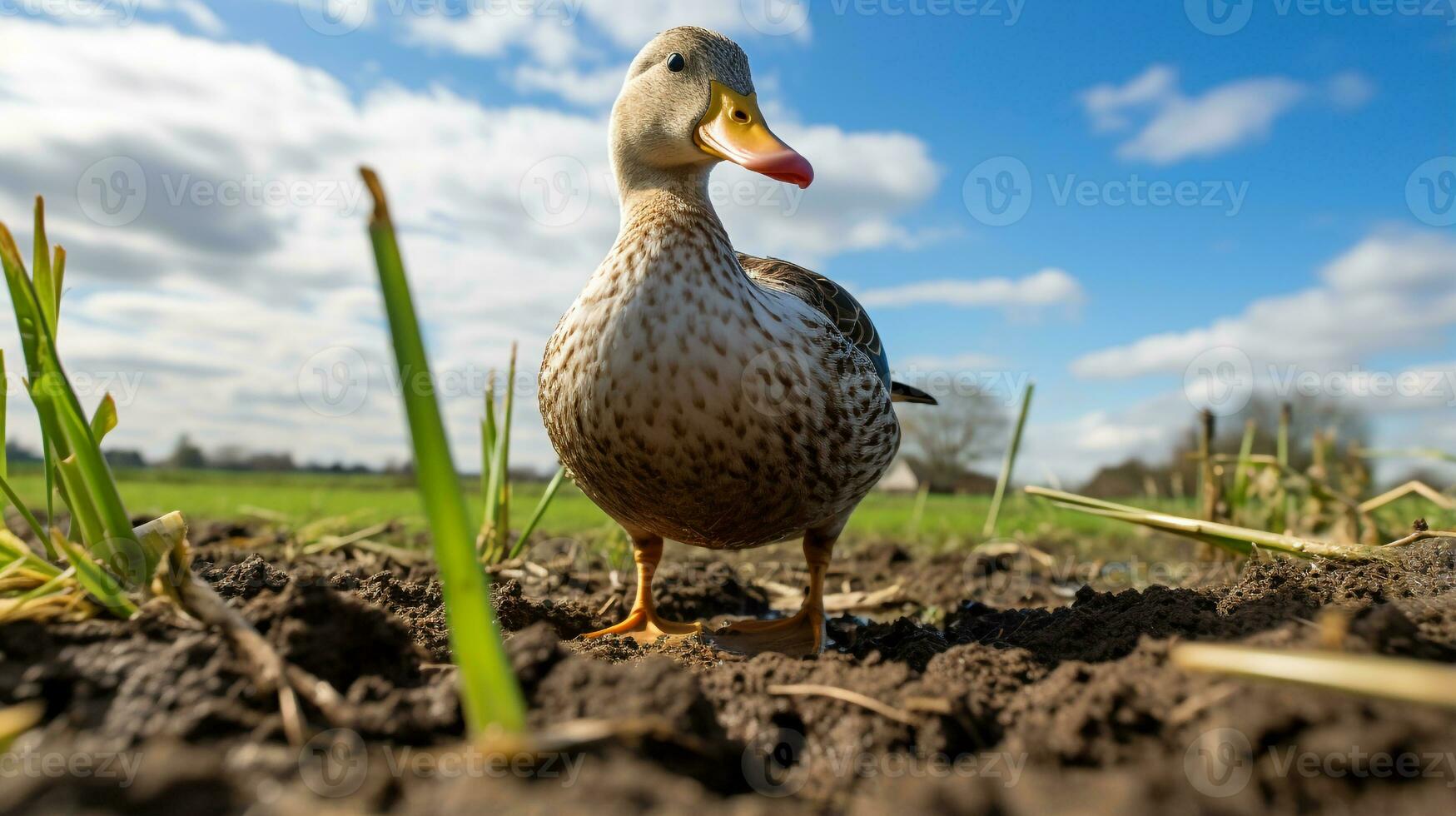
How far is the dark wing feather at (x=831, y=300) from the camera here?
3207 mm

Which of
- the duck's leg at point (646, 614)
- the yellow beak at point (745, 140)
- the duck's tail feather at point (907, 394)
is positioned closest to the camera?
the yellow beak at point (745, 140)

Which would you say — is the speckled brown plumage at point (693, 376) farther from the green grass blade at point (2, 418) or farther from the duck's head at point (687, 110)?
the green grass blade at point (2, 418)

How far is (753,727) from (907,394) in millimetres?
2904

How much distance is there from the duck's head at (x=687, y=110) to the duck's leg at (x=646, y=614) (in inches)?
58.9

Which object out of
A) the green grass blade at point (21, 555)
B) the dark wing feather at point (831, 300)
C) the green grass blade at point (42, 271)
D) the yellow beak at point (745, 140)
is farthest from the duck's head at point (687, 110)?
the green grass blade at point (21, 555)

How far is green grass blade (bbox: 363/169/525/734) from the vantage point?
917 millimetres

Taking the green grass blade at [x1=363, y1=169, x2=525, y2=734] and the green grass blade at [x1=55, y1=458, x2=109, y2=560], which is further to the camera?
the green grass blade at [x1=55, y1=458, x2=109, y2=560]

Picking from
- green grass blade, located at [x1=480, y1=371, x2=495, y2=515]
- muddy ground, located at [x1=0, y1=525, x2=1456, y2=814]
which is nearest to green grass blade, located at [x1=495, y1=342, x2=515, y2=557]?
green grass blade, located at [x1=480, y1=371, x2=495, y2=515]

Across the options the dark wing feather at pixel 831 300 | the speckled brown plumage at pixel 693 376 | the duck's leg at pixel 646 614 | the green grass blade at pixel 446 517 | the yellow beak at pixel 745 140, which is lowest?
the duck's leg at pixel 646 614

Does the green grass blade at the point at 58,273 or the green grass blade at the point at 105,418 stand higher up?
the green grass blade at the point at 58,273

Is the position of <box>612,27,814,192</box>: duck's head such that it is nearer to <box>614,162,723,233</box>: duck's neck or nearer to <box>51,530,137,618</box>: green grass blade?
<box>614,162,723,233</box>: duck's neck

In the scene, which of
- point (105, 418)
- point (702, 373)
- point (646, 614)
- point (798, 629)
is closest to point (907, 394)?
point (798, 629)

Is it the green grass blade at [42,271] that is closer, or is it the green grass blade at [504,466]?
the green grass blade at [42,271]

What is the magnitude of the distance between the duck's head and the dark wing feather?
0.54m
